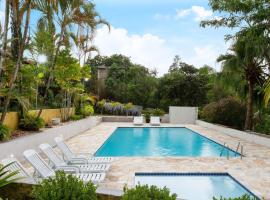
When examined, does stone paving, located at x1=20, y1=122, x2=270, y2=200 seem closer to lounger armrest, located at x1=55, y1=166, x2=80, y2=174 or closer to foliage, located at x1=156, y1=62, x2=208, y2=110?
lounger armrest, located at x1=55, y1=166, x2=80, y2=174

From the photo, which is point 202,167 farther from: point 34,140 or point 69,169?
point 34,140

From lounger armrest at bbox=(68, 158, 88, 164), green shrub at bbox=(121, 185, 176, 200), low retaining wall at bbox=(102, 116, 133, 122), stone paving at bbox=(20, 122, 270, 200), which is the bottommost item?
stone paving at bbox=(20, 122, 270, 200)

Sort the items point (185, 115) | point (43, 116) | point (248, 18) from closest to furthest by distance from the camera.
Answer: point (248, 18) → point (43, 116) → point (185, 115)

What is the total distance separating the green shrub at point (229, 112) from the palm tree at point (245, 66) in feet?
11.6

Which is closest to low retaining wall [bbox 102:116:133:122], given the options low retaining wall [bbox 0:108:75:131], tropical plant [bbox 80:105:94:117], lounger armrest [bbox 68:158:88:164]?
tropical plant [bbox 80:105:94:117]

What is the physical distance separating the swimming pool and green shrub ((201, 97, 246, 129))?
13.4m

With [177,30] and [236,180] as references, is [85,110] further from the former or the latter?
[236,180]

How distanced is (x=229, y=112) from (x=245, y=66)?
5363 mm

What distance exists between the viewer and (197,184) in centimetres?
773

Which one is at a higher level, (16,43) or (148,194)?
(16,43)

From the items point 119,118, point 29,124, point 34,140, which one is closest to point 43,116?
point 29,124

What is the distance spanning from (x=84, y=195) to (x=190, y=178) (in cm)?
497

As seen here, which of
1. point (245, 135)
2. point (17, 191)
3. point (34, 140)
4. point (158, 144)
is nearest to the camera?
point (17, 191)

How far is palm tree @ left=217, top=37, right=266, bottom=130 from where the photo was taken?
51.3 feet
